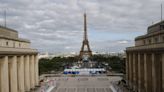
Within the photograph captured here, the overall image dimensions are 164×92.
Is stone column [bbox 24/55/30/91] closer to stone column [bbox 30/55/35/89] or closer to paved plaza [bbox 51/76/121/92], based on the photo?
stone column [bbox 30/55/35/89]

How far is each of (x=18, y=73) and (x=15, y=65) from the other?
4.08 meters

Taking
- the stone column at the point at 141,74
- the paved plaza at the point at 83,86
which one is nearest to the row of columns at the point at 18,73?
the paved plaza at the point at 83,86

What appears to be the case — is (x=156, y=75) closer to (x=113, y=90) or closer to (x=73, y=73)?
(x=113, y=90)

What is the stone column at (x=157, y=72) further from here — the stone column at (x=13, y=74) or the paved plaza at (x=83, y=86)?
the paved plaza at (x=83, y=86)

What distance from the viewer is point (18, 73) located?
5738 centimetres

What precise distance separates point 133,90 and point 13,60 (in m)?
24.8

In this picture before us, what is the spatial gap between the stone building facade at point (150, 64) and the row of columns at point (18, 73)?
67.8 ft

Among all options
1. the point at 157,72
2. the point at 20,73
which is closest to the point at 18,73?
the point at 20,73

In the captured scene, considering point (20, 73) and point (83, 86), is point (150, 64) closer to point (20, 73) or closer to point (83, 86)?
point (20, 73)

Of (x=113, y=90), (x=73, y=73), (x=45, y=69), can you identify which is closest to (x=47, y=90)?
(x=113, y=90)

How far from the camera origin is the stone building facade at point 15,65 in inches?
1843

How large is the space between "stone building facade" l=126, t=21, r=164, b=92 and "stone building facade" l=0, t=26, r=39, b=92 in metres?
20.7

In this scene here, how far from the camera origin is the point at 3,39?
54.6 metres

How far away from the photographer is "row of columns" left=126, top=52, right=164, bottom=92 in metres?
44.3
